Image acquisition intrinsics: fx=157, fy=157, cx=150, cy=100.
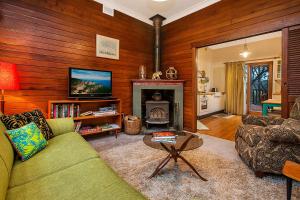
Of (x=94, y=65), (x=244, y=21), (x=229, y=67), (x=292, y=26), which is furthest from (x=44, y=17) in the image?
(x=229, y=67)

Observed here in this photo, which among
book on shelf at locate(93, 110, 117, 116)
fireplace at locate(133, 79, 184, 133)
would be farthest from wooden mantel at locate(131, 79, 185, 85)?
book on shelf at locate(93, 110, 117, 116)

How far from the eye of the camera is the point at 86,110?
3.21 m

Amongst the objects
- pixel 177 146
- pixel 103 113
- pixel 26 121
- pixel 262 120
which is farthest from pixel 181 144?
pixel 103 113

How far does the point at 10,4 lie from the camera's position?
2.37 metres

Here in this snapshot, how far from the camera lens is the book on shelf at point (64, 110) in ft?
8.56

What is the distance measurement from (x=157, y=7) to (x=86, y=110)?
282 centimetres

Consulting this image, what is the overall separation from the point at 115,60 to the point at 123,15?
1.09 meters

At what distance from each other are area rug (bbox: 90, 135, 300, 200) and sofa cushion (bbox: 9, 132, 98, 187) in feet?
2.08

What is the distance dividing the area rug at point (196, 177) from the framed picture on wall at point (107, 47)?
1964 millimetres

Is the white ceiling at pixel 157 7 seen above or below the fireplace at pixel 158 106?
above

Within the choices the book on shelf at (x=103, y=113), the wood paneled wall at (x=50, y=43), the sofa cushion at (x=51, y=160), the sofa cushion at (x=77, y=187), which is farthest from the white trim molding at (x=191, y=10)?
the sofa cushion at (x=77, y=187)

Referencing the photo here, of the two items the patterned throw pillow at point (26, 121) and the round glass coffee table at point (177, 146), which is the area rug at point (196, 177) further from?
the patterned throw pillow at point (26, 121)

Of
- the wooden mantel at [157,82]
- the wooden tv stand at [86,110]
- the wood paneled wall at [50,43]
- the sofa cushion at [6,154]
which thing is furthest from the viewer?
the wooden mantel at [157,82]

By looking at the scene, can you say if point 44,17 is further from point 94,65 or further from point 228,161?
point 228,161
